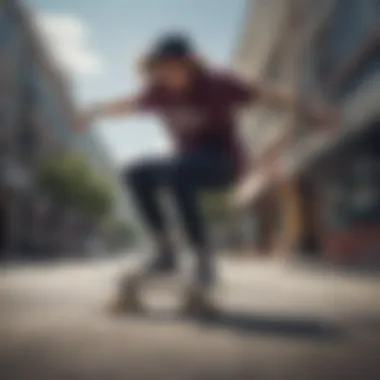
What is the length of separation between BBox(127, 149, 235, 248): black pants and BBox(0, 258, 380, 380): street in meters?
0.27

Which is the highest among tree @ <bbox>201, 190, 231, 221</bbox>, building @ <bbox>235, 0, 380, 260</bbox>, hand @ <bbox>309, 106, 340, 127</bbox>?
building @ <bbox>235, 0, 380, 260</bbox>

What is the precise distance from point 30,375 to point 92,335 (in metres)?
0.36

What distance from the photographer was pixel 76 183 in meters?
1.44

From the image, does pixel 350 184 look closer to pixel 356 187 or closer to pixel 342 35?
pixel 356 187

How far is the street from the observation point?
951mm

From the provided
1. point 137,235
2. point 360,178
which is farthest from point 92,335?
point 360,178

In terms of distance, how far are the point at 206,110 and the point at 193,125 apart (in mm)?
55

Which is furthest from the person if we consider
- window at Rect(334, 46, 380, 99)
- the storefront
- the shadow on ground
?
window at Rect(334, 46, 380, 99)

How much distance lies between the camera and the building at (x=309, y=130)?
4.92 ft

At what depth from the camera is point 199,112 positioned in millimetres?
1529

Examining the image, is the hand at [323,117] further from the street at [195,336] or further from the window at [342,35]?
the street at [195,336]

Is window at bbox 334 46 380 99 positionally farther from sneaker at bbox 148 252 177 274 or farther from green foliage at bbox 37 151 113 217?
green foliage at bbox 37 151 113 217

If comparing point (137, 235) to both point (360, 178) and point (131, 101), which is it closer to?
point (131, 101)

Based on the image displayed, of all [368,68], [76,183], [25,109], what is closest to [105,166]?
[76,183]
